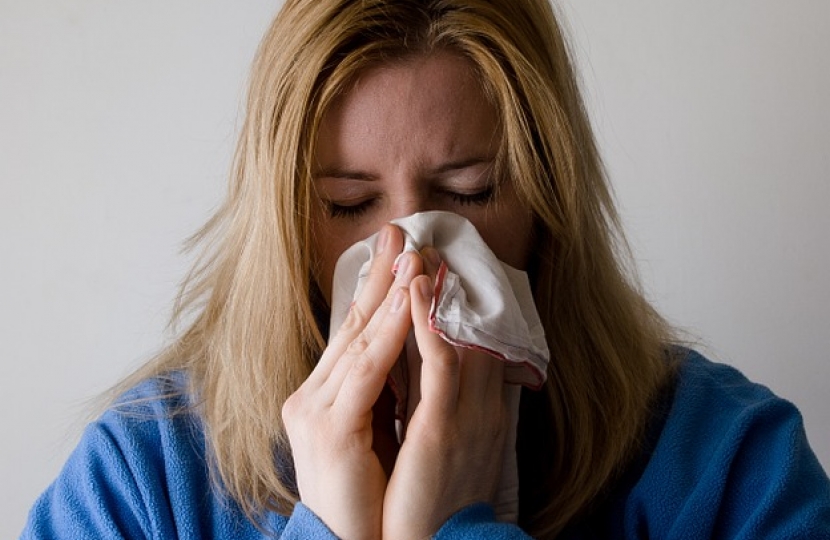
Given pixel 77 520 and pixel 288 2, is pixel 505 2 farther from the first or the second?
pixel 77 520

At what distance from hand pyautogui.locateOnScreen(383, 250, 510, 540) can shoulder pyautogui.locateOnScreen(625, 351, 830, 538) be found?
0.63 feet

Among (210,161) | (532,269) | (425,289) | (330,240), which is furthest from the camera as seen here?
(210,161)

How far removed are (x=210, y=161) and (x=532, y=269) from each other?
0.53 meters

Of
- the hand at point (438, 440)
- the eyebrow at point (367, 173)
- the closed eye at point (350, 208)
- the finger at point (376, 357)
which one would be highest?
the eyebrow at point (367, 173)

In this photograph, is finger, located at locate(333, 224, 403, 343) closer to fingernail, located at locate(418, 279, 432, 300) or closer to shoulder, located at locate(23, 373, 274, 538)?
fingernail, located at locate(418, 279, 432, 300)

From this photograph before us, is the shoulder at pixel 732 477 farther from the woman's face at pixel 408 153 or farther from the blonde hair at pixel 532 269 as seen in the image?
the woman's face at pixel 408 153

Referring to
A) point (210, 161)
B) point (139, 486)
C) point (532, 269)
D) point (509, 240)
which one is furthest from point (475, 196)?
point (210, 161)

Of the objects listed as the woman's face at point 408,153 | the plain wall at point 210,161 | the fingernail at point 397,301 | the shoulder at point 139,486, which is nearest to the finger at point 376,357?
the fingernail at point 397,301

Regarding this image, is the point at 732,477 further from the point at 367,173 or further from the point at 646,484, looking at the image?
the point at 367,173

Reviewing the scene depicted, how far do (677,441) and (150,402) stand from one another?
0.55 meters

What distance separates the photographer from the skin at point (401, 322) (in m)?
1.03

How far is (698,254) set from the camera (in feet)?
5.19

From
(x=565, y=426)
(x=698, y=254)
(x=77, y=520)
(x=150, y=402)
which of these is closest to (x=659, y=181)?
(x=698, y=254)

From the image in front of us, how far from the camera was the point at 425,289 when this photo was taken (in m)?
1.02
